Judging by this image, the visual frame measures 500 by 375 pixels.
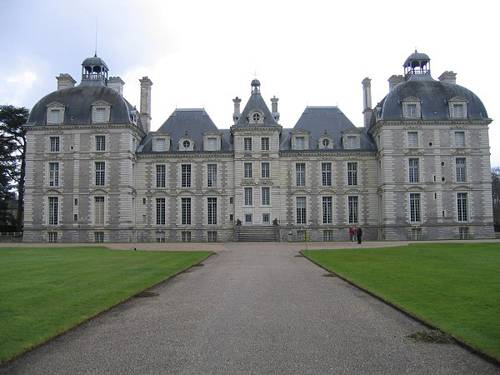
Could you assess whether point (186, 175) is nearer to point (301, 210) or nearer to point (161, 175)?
point (161, 175)

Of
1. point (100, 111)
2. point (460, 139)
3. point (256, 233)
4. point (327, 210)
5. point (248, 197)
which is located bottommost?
point (256, 233)

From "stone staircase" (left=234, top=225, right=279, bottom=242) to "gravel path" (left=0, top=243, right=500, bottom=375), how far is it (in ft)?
98.4

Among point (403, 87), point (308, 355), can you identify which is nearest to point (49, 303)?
point (308, 355)

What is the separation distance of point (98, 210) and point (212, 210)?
974cm

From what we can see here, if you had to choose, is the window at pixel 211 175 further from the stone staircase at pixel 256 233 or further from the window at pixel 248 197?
the stone staircase at pixel 256 233

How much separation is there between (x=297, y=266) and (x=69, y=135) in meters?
30.8

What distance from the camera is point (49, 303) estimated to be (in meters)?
9.79

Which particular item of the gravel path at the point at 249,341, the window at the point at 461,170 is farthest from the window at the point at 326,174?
the gravel path at the point at 249,341

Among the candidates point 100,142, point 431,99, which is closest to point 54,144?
point 100,142

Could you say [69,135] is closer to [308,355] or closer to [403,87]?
[403,87]

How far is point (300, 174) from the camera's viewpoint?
146 ft

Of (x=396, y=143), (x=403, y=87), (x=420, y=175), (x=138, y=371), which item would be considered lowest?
(x=138, y=371)

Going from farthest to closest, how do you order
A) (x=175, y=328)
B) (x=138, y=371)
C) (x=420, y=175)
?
(x=420, y=175)
(x=175, y=328)
(x=138, y=371)

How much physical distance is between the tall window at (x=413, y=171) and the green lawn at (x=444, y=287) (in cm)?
2134
